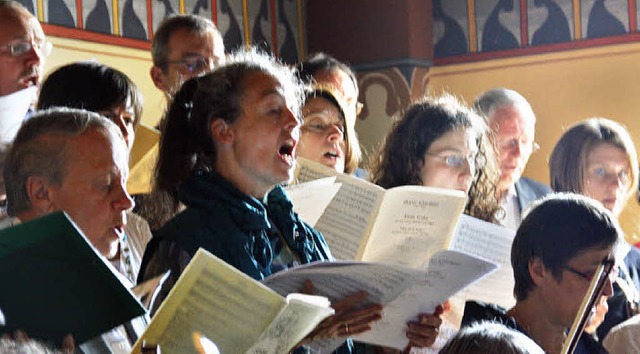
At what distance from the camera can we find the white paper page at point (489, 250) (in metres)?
3.01

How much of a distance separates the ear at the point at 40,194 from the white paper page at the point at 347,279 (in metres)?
0.43

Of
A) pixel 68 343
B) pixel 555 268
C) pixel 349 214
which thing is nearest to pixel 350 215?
pixel 349 214

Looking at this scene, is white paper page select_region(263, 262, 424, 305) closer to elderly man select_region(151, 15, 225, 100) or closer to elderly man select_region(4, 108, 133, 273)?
elderly man select_region(4, 108, 133, 273)

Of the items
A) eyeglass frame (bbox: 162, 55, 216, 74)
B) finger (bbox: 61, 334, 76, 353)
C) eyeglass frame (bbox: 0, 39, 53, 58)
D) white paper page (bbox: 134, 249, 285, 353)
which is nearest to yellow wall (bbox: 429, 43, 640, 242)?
eyeglass frame (bbox: 162, 55, 216, 74)

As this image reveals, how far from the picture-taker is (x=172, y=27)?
12.2ft

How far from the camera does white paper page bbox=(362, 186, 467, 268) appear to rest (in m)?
2.77

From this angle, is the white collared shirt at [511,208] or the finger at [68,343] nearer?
the finger at [68,343]

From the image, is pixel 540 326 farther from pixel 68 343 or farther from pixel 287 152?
pixel 68 343

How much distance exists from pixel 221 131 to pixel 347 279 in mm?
501

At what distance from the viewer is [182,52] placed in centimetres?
367

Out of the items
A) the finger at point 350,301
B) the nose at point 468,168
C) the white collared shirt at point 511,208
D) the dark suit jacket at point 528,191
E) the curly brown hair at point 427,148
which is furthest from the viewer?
the dark suit jacket at point 528,191

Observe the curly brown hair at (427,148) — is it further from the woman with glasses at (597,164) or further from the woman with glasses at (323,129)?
the woman with glasses at (597,164)

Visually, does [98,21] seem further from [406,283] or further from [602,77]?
[406,283]

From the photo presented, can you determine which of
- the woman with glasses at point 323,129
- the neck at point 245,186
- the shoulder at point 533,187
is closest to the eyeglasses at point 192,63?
the woman with glasses at point 323,129
